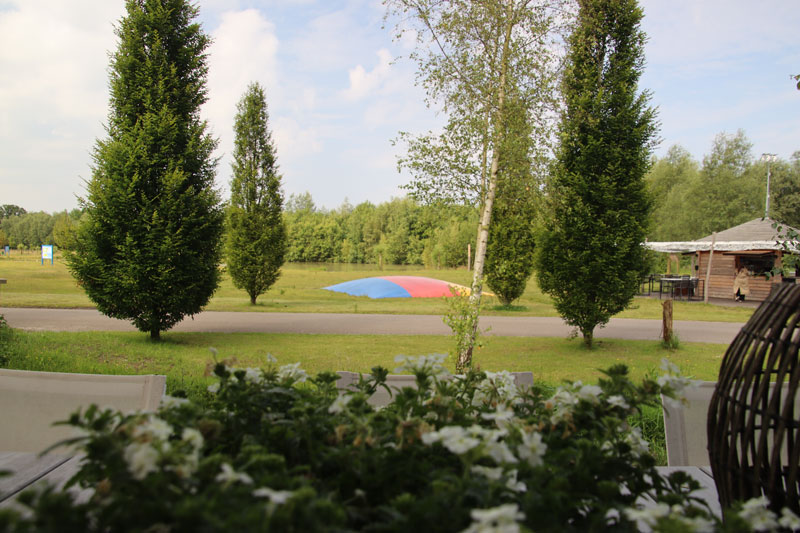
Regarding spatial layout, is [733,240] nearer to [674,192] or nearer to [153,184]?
[674,192]

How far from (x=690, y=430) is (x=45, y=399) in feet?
8.96

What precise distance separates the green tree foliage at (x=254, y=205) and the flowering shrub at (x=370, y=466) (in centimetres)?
1397

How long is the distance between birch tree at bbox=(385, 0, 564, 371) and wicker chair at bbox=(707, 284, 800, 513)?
203 inches

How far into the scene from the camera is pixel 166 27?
25.6ft

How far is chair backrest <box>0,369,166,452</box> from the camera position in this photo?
1.95 metres

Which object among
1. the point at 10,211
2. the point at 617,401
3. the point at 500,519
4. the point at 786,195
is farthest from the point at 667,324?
the point at 10,211

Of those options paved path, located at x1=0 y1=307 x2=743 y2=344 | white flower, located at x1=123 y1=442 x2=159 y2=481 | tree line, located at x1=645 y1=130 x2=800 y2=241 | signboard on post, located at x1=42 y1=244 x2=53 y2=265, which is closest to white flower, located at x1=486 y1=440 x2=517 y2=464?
white flower, located at x1=123 y1=442 x2=159 y2=481

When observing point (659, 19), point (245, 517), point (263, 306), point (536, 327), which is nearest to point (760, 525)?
point (245, 517)

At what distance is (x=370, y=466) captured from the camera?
31.1 inches

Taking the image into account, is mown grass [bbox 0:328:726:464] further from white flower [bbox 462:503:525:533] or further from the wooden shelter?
the wooden shelter

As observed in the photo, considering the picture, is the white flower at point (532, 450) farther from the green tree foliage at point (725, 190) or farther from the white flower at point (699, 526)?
the green tree foliage at point (725, 190)

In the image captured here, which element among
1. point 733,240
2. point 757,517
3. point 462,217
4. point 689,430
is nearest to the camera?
point 757,517

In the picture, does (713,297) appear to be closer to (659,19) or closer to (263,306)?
(659,19)

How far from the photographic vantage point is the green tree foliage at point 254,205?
14.5m
